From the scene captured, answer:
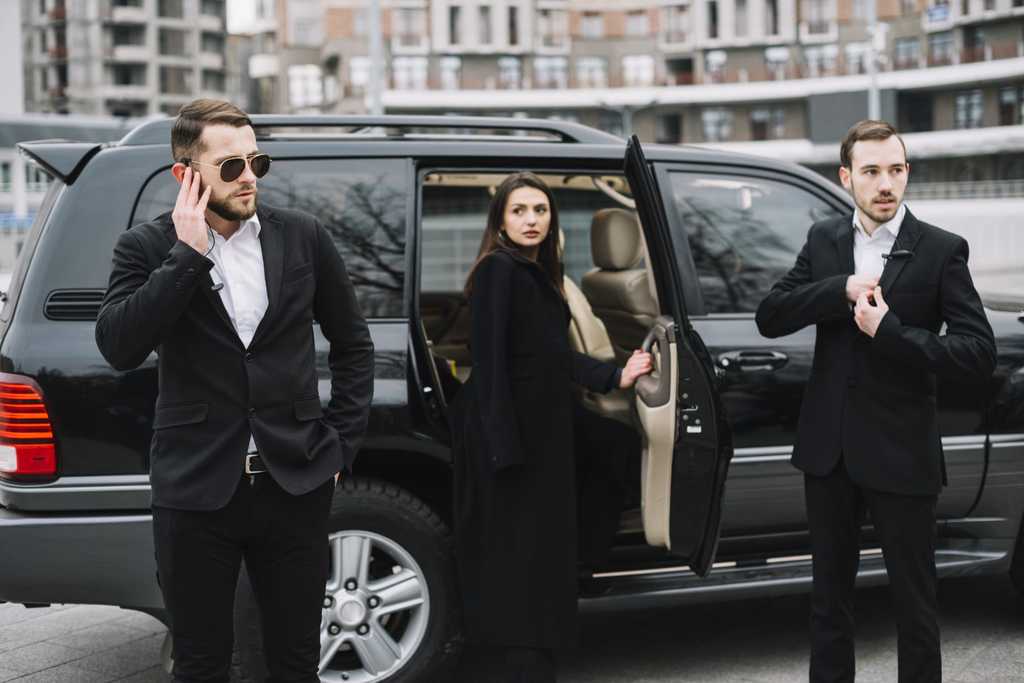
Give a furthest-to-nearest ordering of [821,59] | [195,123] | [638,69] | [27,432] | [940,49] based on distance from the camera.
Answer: [638,69] → [821,59] → [940,49] → [27,432] → [195,123]

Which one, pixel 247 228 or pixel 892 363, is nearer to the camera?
pixel 247 228

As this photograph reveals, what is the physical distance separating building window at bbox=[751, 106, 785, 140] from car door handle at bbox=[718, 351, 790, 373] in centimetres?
7281

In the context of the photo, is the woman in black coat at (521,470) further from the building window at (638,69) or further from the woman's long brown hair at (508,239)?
the building window at (638,69)

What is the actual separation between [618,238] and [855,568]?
1.71m

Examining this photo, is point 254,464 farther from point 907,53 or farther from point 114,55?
point 114,55

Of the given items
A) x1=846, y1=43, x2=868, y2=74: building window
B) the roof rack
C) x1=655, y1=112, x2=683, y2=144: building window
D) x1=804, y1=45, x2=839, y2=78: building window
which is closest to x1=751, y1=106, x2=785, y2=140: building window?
x1=804, y1=45, x2=839, y2=78: building window

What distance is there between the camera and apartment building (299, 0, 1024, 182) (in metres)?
68.3

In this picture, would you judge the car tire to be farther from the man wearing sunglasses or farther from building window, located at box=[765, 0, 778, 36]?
building window, located at box=[765, 0, 778, 36]

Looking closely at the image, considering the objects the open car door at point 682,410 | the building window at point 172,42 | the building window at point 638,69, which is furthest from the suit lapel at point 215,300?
the building window at point 172,42

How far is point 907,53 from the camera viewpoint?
7250 cm

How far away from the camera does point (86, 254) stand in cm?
375

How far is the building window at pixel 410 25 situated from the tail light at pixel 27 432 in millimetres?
76843

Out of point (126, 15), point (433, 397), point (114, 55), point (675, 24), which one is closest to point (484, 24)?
point (675, 24)

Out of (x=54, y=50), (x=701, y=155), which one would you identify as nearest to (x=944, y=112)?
(x=54, y=50)
